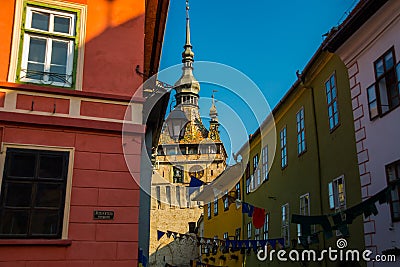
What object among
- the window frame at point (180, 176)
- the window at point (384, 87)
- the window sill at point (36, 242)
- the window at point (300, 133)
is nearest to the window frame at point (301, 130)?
the window at point (300, 133)

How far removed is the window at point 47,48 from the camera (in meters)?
8.22

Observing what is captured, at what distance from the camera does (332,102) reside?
13359mm

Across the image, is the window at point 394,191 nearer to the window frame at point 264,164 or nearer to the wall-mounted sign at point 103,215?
the wall-mounted sign at point 103,215

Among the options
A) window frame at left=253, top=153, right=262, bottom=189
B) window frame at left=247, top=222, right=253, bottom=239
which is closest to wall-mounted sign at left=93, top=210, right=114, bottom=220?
window frame at left=253, top=153, right=262, bottom=189

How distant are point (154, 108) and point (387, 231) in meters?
6.40

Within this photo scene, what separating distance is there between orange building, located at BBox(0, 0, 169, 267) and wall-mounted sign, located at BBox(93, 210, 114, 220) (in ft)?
0.06

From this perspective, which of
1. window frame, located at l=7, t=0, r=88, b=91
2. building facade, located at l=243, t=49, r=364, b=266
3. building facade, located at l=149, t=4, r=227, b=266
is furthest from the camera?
building facade, located at l=149, t=4, r=227, b=266

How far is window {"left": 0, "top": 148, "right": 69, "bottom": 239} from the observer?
7.37 meters

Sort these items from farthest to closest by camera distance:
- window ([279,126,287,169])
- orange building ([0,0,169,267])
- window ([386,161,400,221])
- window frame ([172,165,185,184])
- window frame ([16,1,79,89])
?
window frame ([172,165,185,184]) → window ([279,126,287,169]) → window ([386,161,400,221]) → window frame ([16,1,79,89]) → orange building ([0,0,169,267])

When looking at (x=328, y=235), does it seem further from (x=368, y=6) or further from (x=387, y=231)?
(x=368, y=6)

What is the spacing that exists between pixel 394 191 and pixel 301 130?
289 inches

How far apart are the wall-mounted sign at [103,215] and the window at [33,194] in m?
0.57

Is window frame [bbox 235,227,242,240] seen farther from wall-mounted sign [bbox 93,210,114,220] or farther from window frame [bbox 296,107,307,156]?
wall-mounted sign [bbox 93,210,114,220]

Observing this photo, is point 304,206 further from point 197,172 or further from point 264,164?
point 197,172
